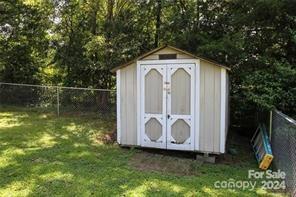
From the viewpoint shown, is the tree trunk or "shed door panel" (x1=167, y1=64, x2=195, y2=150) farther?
the tree trunk

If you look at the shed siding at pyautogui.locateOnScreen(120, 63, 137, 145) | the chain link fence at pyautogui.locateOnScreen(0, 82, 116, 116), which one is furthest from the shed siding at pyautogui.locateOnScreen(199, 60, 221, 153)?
the chain link fence at pyautogui.locateOnScreen(0, 82, 116, 116)

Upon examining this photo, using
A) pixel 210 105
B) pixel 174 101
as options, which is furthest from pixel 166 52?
pixel 210 105

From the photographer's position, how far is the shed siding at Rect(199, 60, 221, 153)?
6.81m

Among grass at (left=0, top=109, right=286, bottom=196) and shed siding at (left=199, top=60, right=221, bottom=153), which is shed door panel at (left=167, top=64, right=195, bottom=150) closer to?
shed siding at (left=199, top=60, right=221, bottom=153)

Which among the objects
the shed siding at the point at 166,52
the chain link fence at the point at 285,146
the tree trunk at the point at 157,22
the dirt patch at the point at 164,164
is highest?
the tree trunk at the point at 157,22

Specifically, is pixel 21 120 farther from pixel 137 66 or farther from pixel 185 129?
pixel 185 129

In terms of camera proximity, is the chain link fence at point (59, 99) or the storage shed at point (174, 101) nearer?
the storage shed at point (174, 101)

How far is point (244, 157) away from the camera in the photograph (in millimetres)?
7629

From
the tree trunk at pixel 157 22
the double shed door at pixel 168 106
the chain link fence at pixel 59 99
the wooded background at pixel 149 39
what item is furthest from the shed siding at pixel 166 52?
the tree trunk at pixel 157 22

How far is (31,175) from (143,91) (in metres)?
3.05

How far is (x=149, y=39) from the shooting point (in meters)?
12.7

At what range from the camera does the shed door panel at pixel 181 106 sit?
696 centimetres

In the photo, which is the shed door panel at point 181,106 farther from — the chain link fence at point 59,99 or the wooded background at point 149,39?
the chain link fence at point 59,99

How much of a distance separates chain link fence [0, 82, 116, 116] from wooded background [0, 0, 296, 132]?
1274mm
